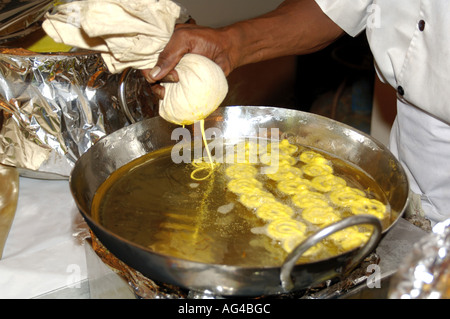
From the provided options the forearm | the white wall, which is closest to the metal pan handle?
the forearm

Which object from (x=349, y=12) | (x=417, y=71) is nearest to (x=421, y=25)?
(x=417, y=71)

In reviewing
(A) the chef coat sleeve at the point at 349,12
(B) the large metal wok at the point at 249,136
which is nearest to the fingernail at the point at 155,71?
(B) the large metal wok at the point at 249,136

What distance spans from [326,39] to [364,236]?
796 mm

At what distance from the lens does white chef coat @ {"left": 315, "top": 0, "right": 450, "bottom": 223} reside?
1.21m

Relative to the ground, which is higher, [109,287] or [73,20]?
[73,20]

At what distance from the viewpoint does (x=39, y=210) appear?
4.25ft

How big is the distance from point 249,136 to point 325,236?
0.70m

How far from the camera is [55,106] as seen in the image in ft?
4.11

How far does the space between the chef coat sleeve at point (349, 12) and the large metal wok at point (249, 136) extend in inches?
15.1

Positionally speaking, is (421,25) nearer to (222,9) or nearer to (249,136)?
(249,136)

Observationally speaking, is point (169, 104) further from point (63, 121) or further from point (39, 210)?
point (39, 210)

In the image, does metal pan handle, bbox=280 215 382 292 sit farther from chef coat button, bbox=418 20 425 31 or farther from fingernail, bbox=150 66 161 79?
chef coat button, bbox=418 20 425 31

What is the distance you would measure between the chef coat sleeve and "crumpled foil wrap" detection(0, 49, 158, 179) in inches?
24.8
